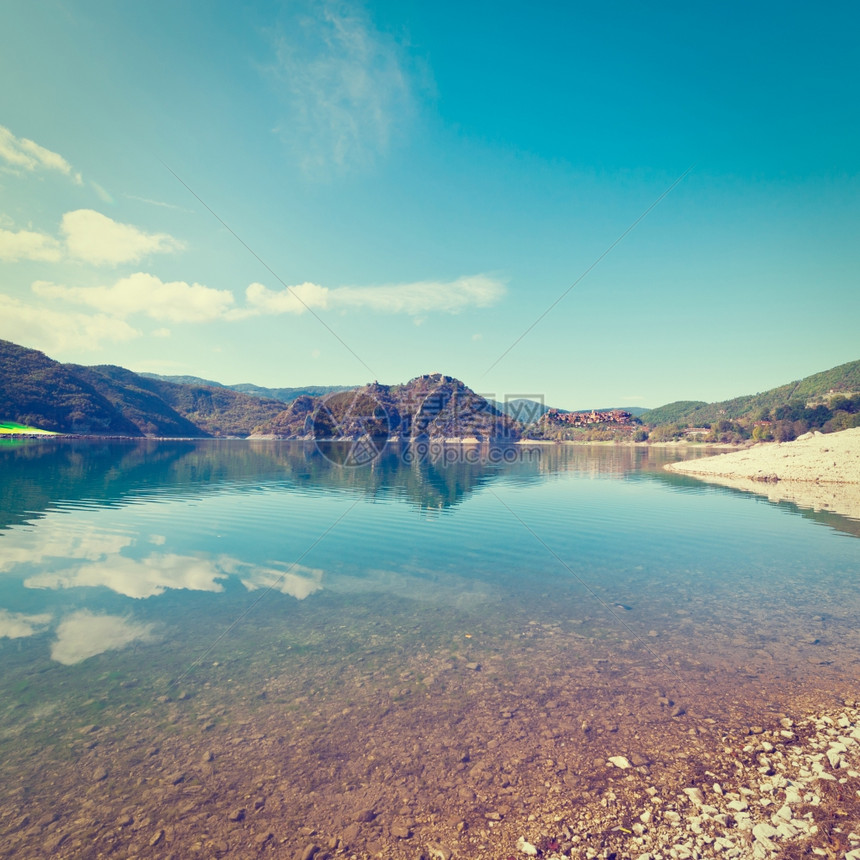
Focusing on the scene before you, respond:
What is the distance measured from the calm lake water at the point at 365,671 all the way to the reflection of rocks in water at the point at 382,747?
66mm

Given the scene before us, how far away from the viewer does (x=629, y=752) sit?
10758 millimetres

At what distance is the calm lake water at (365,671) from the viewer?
921 centimetres

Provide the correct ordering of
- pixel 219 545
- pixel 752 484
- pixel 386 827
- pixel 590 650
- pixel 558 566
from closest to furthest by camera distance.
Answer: pixel 386 827, pixel 590 650, pixel 558 566, pixel 219 545, pixel 752 484

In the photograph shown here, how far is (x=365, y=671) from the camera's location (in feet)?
49.0

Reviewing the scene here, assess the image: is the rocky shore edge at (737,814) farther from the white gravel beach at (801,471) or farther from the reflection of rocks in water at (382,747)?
the white gravel beach at (801,471)

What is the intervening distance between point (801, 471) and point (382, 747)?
9761cm

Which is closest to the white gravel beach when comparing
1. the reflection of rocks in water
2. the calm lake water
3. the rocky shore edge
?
the calm lake water

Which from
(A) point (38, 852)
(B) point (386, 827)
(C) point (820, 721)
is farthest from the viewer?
(C) point (820, 721)

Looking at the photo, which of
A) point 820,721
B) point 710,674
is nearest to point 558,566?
point 710,674

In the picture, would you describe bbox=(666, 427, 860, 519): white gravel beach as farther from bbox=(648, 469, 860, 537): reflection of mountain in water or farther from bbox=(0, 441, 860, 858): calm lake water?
bbox=(0, 441, 860, 858): calm lake water

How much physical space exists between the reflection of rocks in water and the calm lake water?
66mm

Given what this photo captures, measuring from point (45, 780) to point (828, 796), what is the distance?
56.0 feet

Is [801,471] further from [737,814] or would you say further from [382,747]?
[382,747]

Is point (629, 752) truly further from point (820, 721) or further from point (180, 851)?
point (180, 851)
